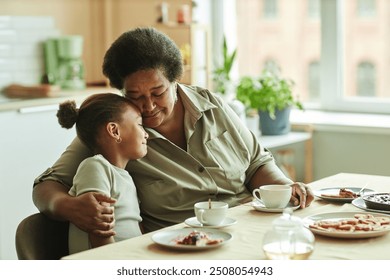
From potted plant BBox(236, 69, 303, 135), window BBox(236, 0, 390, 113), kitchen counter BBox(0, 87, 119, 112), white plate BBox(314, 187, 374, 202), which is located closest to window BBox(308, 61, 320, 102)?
window BBox(236, 0, 390, 113)

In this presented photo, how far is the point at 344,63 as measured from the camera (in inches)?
166

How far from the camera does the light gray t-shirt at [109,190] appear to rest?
1.88 m

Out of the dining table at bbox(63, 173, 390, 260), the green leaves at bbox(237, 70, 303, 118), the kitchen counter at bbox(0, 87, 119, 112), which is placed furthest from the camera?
the green leaves at bbox(237, 70, 303, 118)

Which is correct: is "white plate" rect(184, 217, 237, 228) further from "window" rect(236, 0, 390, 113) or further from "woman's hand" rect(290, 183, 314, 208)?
"window" rect(236, 0, 390, 113)

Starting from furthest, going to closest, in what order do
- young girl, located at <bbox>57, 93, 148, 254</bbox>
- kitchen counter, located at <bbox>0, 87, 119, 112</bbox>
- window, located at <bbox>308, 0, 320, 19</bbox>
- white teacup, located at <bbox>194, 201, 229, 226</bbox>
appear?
window, located at <bbox>308, 0, 320, 19</bbox>, kitchen counter, located at <bbox>0, 87, 119, 112</bbox>, young girl, located at <bbox>57, 93, 148, 254</bbox>, white teacup, located at <bbox>194, 201, 229, 226</bbox>

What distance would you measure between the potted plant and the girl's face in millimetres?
1845

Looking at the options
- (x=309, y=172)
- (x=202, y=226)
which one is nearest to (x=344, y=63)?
(x=309, y=172)

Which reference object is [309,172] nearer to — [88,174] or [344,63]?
[344,63]

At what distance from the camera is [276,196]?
1960mm

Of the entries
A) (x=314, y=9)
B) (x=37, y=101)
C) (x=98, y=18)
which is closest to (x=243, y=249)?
(x=37, y=101)

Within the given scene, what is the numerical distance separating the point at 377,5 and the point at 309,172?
3.36ft

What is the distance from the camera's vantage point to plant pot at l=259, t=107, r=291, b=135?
12.6ft

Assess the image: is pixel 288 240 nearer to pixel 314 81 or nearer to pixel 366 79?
pixel 366 79

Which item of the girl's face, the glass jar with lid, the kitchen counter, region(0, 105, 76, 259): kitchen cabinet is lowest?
region(0, 105, 76, 259): kitchen cabinet
